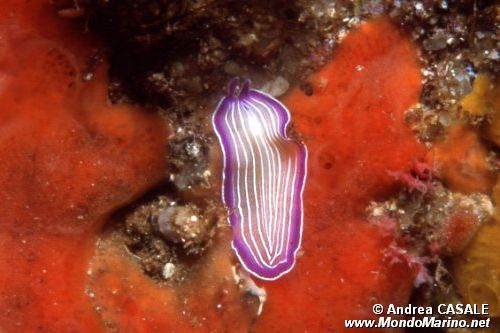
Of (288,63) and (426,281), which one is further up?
(288,63)

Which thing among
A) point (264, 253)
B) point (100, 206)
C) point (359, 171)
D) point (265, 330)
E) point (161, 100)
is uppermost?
point (161, 100)

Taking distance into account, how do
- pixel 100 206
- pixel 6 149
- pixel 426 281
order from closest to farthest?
1. pixel 6 149
2. pixel 100 206
3. pixel 426 281

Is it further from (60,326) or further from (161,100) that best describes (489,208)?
(60,326)

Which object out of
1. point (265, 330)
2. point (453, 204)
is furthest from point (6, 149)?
point (453, 204)

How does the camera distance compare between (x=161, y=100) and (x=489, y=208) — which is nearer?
(x=161, y=100)

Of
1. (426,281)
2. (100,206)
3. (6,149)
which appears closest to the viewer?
(6,149)

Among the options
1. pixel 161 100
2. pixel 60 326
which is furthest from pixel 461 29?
pixel 60 326
